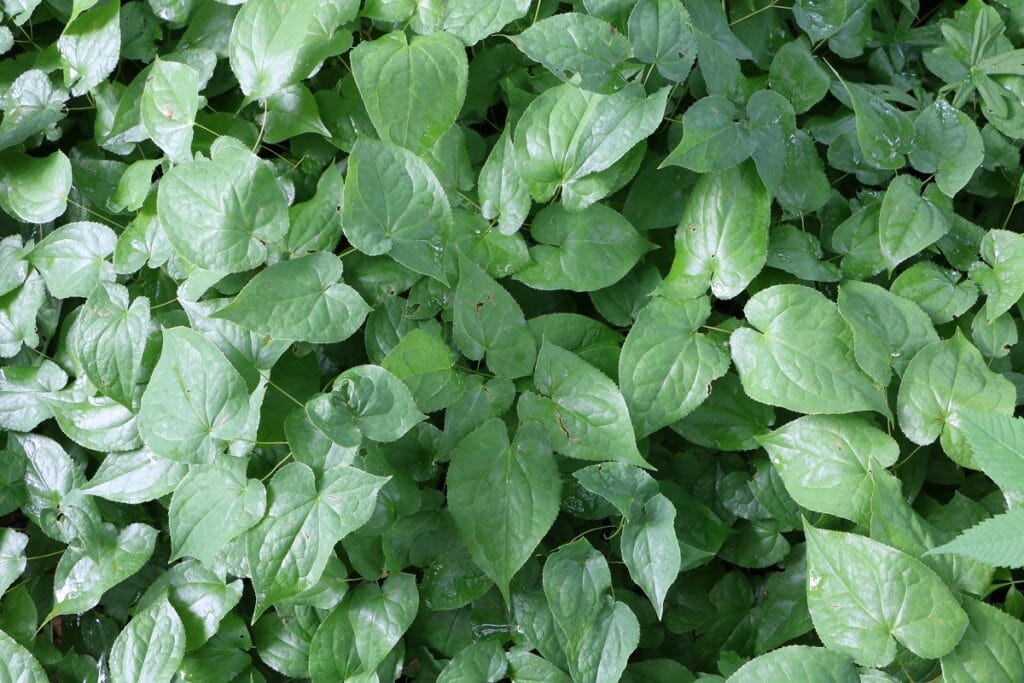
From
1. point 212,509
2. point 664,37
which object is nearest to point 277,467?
point 212,509

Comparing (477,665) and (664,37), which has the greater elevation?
(664,37)

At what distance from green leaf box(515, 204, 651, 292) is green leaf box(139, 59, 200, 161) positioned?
61 centimetres

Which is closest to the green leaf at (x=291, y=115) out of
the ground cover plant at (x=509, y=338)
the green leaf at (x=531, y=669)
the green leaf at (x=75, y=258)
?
the ground cover plant at (x=509, y=338)

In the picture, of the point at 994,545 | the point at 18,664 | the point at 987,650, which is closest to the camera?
the point at 994,545

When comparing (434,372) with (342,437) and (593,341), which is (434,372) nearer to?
(342,437)

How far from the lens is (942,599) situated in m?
1.13

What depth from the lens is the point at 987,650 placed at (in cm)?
114

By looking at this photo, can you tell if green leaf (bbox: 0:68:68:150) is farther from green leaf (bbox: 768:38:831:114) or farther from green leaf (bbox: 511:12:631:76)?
green leaf (bbox: 768:38:831:114)

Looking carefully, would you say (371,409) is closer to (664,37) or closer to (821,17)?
(664,37)

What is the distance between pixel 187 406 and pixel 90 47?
72 cm

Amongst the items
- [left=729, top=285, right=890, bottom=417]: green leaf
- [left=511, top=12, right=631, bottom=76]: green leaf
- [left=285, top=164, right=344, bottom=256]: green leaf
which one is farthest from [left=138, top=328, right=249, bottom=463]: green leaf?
[left=729, top=285, right=890, bottom=417]: green leaf

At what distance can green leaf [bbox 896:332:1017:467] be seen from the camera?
50.0 inches

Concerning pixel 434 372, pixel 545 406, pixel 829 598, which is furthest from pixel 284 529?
pixel 829 598

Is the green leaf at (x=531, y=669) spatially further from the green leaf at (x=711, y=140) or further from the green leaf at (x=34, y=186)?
the green leaf at (x=34, y=186)
